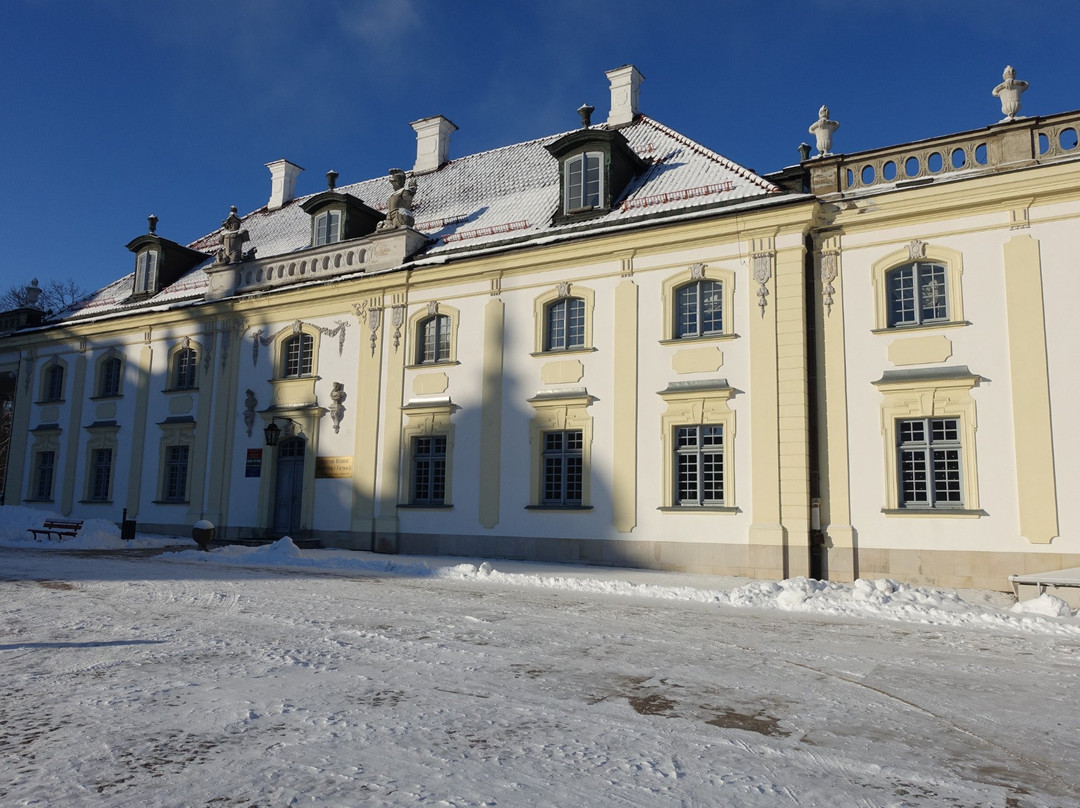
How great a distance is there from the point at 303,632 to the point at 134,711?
315 centimetres

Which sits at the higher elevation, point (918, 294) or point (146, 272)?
point (146, 272)

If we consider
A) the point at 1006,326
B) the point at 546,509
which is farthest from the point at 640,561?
the point at 1006,326

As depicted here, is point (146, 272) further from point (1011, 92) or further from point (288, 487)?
point (1011, 92)

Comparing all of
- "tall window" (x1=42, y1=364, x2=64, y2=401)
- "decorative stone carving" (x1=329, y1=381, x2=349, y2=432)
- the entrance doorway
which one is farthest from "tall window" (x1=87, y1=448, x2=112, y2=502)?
"decorative stone carving" (x1=329, y1=381, x2=349, y2=432)

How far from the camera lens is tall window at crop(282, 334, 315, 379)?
22469 millimetres

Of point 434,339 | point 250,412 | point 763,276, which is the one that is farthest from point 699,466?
point 250,412

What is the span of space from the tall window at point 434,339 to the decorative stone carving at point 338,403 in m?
2.22

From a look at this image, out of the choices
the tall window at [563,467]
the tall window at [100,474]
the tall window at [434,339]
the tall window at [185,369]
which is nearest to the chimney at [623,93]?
the tall window at [434,339]

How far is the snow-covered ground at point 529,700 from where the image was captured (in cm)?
421

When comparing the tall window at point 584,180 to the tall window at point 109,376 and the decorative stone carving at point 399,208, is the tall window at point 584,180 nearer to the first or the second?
the decorative stone carving at point 399,208

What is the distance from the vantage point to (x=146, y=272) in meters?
27.4

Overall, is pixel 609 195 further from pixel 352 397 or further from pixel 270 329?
pixel 270 329

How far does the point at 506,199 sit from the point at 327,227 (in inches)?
202

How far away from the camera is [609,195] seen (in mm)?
19078
